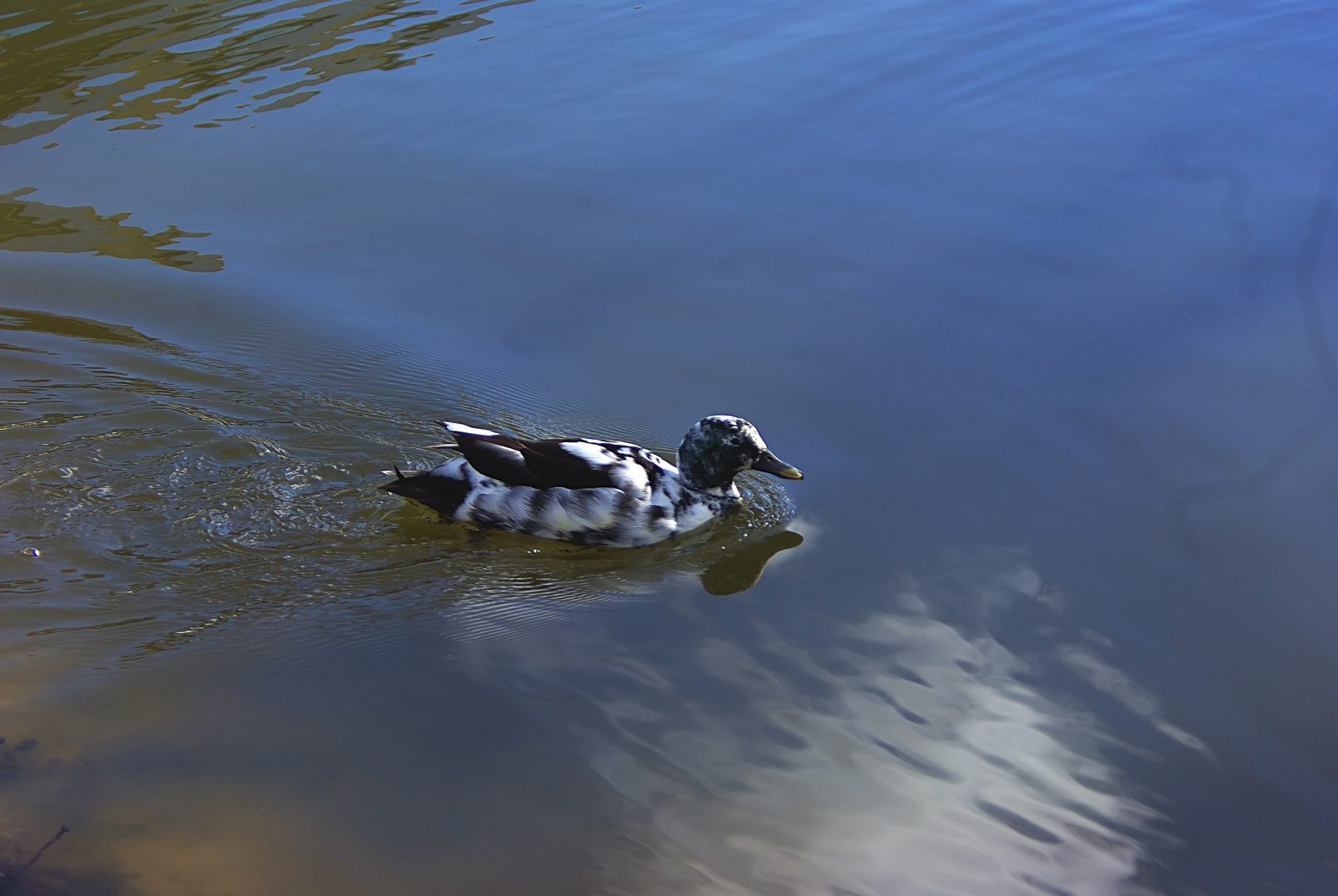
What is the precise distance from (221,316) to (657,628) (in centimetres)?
454

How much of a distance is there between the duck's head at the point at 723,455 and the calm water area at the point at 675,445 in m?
0.31

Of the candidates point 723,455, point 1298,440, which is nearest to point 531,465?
point 723,455

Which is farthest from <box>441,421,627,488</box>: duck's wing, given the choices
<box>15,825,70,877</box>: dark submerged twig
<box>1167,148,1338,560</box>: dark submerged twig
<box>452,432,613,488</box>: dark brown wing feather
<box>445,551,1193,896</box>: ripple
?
<box>1167,148,1338,560</box>: dark submerged twig

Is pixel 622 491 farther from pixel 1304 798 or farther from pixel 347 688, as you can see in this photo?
pixel 1304 798

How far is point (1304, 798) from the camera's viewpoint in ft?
15.4

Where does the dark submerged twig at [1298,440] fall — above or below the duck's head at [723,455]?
below

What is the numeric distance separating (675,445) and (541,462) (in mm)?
1118

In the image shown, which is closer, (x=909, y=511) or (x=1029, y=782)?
(x=1029, y=782)

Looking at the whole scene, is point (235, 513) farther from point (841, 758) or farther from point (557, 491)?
point (841, 758)

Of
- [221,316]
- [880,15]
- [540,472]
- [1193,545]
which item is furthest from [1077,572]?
[880,15]

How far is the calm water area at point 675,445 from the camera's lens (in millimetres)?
4676

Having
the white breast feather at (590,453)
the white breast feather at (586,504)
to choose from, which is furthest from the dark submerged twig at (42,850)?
the white breast feather at (590,453)

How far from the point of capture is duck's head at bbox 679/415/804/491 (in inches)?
265

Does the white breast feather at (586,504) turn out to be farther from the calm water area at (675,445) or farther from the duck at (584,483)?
the calm water area at (675,445)
